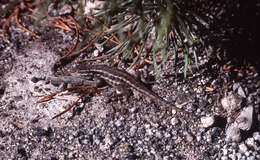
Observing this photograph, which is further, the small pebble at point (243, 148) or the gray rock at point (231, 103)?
the gray rock at point (231, 103)

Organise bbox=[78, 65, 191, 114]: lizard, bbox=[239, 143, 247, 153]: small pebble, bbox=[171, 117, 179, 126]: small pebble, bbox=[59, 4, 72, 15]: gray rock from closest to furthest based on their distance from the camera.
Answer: bbox=[239, 143, 247, 153]: small pebble, bbox=[171, 117, 179, 126]: small pebble, bbox=[78, 65, 191, 114]: lizard, bbox=[59, 4, 72, 15]: gray rock

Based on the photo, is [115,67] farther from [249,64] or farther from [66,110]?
[249,64]

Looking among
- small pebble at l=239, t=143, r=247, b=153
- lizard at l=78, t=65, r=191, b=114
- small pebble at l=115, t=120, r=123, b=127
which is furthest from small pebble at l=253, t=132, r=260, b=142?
small pebble at l=115, t=120, r=123, b=127

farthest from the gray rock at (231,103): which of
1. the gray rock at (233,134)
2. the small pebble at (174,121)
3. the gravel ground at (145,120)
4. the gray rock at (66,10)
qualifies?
the gray rock at (66,10)

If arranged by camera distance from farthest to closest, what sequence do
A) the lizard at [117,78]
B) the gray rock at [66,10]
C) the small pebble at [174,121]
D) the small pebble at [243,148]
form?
the gray rock at [66,10], the lizard at [117,78], the small pebble at [174,121], the small pebble at [243,148]

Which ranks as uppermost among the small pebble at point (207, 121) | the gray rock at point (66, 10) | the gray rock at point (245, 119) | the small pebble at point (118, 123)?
the gray rock at point (66, 10)

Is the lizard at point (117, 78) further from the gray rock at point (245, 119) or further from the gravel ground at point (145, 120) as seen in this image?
the gray rock at point (245, 119)

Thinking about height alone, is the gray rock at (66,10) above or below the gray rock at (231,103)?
above

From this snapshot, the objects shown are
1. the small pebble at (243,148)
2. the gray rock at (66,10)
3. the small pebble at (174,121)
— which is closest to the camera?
the small pebble at (243,148)

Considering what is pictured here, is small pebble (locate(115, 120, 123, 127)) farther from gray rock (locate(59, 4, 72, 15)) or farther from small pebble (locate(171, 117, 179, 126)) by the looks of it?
gray rock (locate(59, 4, 72, 15))
